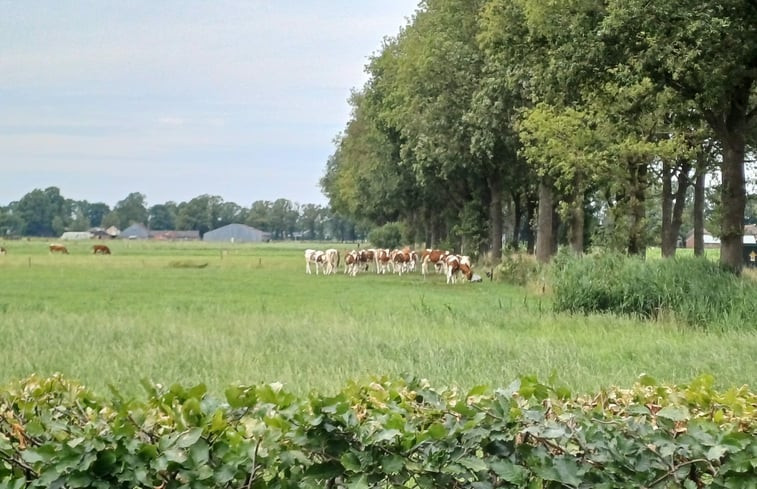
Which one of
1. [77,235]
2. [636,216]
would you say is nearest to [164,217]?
[77,235]

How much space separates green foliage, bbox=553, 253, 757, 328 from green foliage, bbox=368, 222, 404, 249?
6426cm

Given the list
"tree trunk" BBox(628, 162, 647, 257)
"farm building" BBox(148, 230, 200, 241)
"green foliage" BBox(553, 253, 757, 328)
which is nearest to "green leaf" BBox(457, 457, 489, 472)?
"green foliage" BBox(553, 253, 757, 328)

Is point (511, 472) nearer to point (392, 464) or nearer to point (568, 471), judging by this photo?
point (568, 471)

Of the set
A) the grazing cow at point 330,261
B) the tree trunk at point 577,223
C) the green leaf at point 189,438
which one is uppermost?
the tree trunk at point 577,223

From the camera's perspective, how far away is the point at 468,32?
132 feet

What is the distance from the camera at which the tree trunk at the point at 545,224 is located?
36.9 m

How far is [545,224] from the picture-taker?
121ft

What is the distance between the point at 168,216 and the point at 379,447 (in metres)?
170

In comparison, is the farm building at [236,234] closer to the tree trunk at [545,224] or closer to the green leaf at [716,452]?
the tree trunk at [545,224]

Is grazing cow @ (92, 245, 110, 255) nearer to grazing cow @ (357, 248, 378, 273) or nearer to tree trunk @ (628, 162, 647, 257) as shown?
grazing cow @ (357, 248, 378, 273)

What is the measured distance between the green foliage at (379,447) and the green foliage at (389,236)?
8176cm

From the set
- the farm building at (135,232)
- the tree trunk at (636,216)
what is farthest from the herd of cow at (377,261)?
the farm building at (135,232)

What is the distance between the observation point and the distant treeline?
152 m

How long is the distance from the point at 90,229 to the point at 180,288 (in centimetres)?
13548
